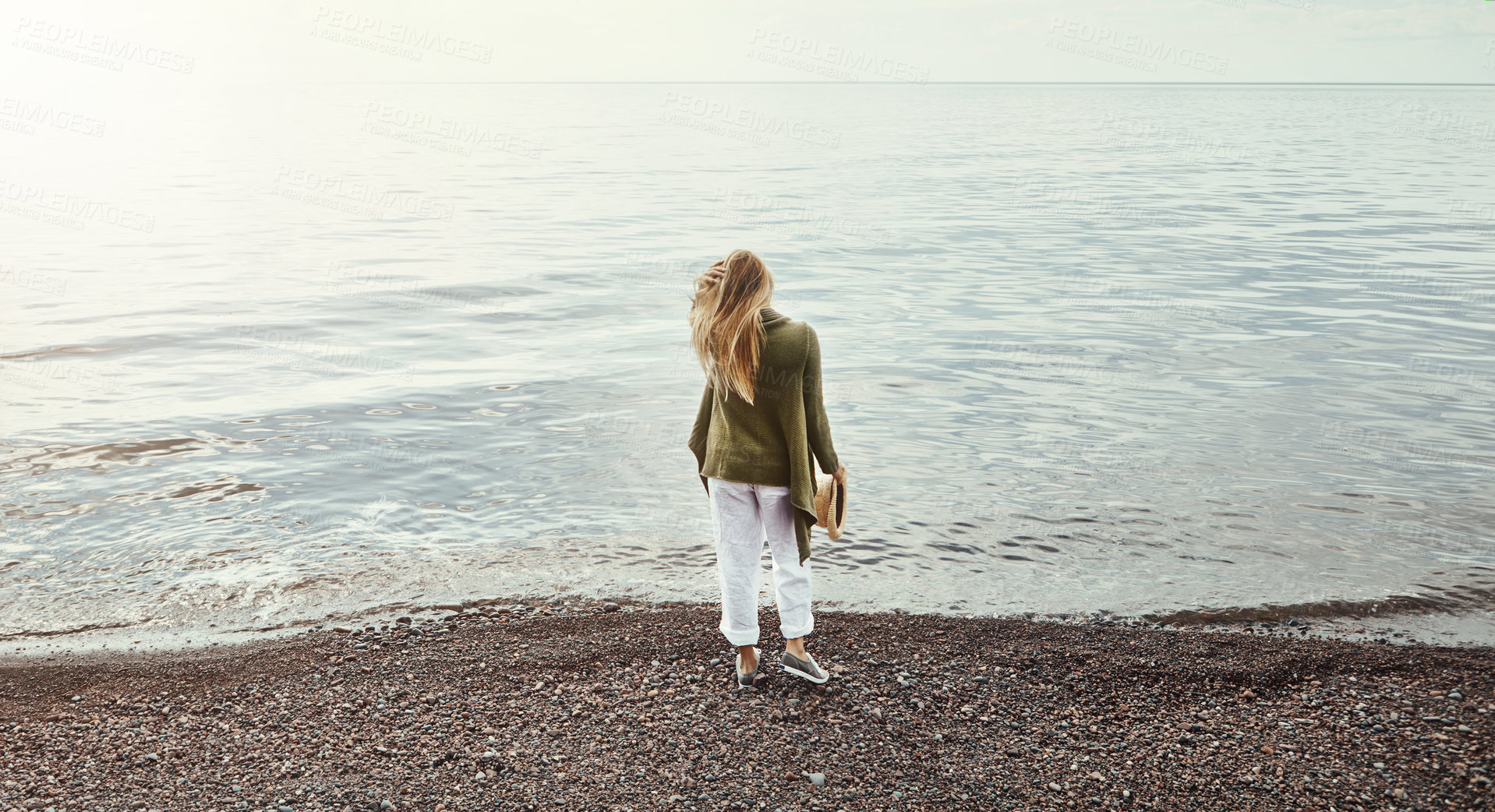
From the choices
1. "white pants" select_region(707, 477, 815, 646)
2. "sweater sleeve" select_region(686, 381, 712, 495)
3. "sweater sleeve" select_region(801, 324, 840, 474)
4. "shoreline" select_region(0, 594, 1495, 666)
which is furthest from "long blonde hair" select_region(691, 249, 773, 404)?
"shoreline" select_region(0, 594, 1495, 666)

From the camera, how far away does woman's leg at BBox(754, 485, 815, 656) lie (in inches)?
208

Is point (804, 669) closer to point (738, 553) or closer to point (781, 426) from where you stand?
point (738, 553)

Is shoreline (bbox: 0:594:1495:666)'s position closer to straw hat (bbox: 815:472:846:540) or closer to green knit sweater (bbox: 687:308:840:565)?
straw hat (bbox: 815:472:846:540)

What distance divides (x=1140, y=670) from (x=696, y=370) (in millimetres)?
9704

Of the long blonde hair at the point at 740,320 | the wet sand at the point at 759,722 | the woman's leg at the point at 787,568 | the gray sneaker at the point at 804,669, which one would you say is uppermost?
the long blonde hair at the point at 740,320

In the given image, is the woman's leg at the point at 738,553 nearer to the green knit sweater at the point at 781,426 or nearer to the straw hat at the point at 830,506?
the green knit sweater at the point at 781,426

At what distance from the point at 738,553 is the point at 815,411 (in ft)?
2.85

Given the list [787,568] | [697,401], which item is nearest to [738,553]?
[787,568]

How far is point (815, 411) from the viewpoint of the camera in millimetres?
5141

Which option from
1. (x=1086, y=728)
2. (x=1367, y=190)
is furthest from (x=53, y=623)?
(x=1367, y=190)

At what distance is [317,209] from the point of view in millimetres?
37531

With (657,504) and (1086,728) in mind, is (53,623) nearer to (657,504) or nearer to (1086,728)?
(657,504)

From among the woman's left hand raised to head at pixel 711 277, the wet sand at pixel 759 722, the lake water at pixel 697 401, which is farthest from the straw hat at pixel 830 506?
the lake water at pixel 697 401

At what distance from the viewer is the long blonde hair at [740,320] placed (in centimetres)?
498
